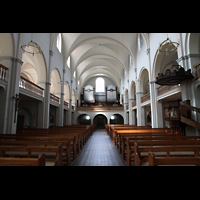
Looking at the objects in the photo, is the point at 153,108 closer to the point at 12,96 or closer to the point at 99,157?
the point at 99,157

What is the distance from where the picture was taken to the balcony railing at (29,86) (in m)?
9.09

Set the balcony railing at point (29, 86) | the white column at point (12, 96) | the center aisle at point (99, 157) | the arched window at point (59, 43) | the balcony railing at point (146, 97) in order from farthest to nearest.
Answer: the arched window at point (59, 43), the balcony railing at point (146, 97), the balcony railing at point (29, 86), the white column at point (12, 96), the center aisle at point (99, 157)

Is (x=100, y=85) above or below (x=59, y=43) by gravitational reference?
below

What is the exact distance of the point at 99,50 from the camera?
21328mm

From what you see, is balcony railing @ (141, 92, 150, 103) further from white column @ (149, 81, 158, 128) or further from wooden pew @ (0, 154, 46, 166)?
wooden pew @ (0, 154, 46, 166)

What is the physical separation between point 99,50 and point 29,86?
14.0m

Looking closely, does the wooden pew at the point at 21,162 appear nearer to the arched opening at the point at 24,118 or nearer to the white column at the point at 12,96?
the white column at the point at 12,96

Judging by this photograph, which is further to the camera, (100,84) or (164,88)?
(100,84)

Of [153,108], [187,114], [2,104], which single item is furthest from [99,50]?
[187,114]

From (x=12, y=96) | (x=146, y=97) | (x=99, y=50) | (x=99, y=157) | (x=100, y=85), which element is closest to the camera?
(x=99, y=157)

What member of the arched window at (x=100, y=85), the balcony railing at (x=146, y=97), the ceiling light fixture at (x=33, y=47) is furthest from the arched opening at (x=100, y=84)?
the ceiling light fixture at (x=33, y=47)

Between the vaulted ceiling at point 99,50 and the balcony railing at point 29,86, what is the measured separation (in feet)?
21.8
